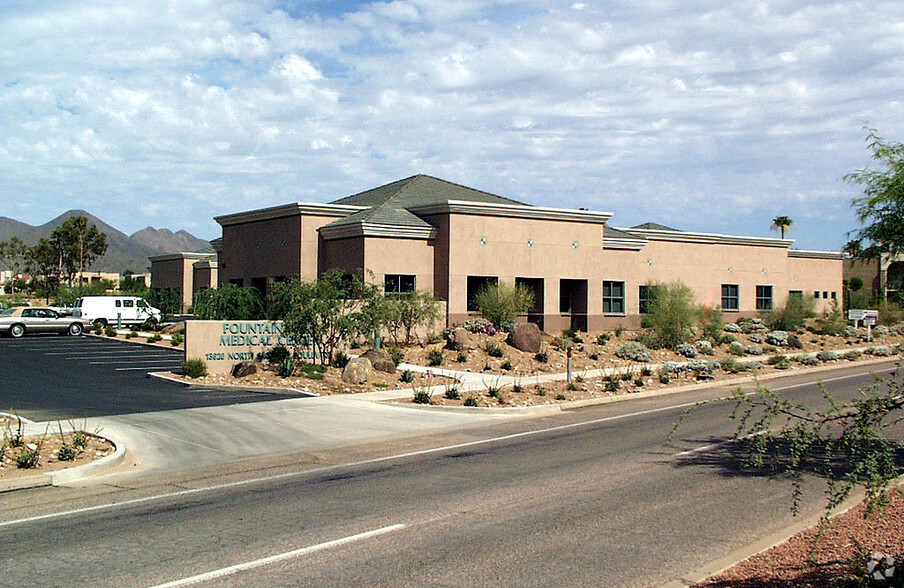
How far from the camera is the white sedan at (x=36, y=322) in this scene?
44.5 meters

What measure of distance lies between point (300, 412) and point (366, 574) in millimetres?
12326

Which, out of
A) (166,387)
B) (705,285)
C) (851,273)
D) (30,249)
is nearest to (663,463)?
(166,387)

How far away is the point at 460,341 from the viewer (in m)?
32.5

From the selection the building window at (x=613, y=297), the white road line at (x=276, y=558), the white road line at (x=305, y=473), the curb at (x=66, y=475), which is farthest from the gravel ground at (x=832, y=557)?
the building window at (x=613, y=297)

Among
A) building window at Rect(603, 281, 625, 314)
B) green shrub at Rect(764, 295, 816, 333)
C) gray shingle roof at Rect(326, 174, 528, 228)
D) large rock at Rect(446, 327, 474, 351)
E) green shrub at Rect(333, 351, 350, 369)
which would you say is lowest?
green shrub at Rect(333, 351, 350, 369)

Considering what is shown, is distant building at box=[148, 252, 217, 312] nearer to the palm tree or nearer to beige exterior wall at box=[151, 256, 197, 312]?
beige exterior wall at box=[151, 256, 197, 312]

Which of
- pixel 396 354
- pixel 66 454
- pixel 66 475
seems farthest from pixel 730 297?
pixel 66 475

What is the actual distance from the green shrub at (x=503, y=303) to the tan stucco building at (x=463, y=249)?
131cm

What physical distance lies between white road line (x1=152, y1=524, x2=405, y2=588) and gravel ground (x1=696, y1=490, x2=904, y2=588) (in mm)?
3456

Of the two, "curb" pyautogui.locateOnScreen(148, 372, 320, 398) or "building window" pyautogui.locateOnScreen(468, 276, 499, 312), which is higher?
"building window" pyautogui.locateOnScreen(468, 276, 499, 312)

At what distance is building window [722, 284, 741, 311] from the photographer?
52.5m

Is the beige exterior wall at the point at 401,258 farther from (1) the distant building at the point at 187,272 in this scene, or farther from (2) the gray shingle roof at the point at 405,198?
(1) the distant building at the point at 187,272

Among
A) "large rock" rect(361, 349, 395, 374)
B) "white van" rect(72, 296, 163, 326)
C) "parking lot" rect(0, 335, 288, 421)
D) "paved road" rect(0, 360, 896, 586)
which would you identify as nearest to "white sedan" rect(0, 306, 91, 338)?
"white van" rect(72, 296, 163, 326)

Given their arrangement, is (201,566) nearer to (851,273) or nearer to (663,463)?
(663,463)
